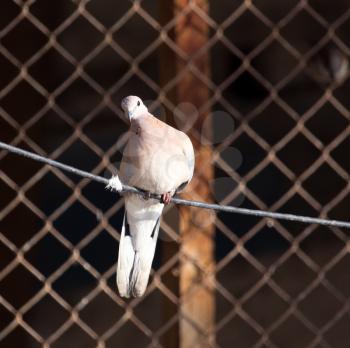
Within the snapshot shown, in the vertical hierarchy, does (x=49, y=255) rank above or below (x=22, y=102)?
below

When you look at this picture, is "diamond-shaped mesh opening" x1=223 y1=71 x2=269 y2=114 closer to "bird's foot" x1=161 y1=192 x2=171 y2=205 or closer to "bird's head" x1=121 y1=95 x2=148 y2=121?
"bird's foot" x1=161 y1=192 x2=171 y2=205

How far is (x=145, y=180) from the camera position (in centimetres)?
113

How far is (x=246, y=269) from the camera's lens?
278 cm

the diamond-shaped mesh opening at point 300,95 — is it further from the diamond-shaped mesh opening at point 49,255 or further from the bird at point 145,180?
the bird at point 145,180

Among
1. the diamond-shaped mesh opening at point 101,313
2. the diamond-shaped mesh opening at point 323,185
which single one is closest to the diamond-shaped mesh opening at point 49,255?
the diamond-shaped mesh opening at point 101,313

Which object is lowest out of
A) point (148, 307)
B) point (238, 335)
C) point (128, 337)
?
point (128, 337)

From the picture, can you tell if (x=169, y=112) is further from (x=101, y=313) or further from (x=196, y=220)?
(x=101, y=313)

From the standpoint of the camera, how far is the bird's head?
762 mm

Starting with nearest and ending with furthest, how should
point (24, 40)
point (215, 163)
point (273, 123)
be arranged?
point (215, 163)
point (24, 40)
point (273, 123)

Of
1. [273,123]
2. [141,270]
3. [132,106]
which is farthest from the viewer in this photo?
[273,123]

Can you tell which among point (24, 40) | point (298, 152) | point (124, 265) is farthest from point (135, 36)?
point (124, 265)

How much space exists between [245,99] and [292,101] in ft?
0.45

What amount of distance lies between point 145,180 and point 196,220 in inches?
20.8

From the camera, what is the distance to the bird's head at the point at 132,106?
2.50 feet
